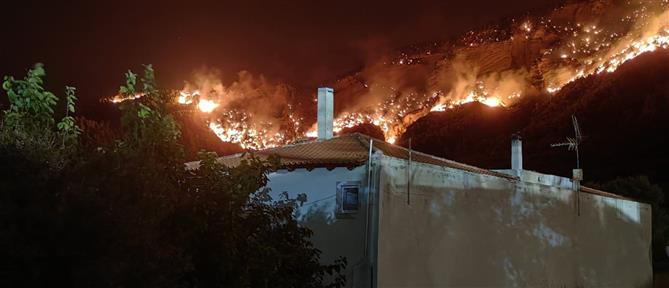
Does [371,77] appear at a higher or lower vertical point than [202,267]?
higher

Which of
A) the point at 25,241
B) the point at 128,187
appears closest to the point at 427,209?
the point at 128,187

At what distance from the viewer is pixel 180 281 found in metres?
6.10

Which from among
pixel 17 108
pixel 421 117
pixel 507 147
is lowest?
pixel 17 108

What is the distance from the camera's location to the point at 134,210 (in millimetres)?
5227

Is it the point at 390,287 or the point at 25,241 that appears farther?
the point at 390,287

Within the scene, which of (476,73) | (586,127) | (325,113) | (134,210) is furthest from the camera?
(476,73)

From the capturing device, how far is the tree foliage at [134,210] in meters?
4.84

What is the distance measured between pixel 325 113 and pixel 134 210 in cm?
976

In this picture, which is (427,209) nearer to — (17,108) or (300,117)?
(17,108)

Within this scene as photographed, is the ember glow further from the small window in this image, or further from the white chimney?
the small window

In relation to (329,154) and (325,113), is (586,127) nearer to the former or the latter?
(325,113)

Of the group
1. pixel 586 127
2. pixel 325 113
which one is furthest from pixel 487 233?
pixel 586 127

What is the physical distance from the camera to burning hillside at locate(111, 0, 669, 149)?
59.9 meters

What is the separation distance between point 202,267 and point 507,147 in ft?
170
